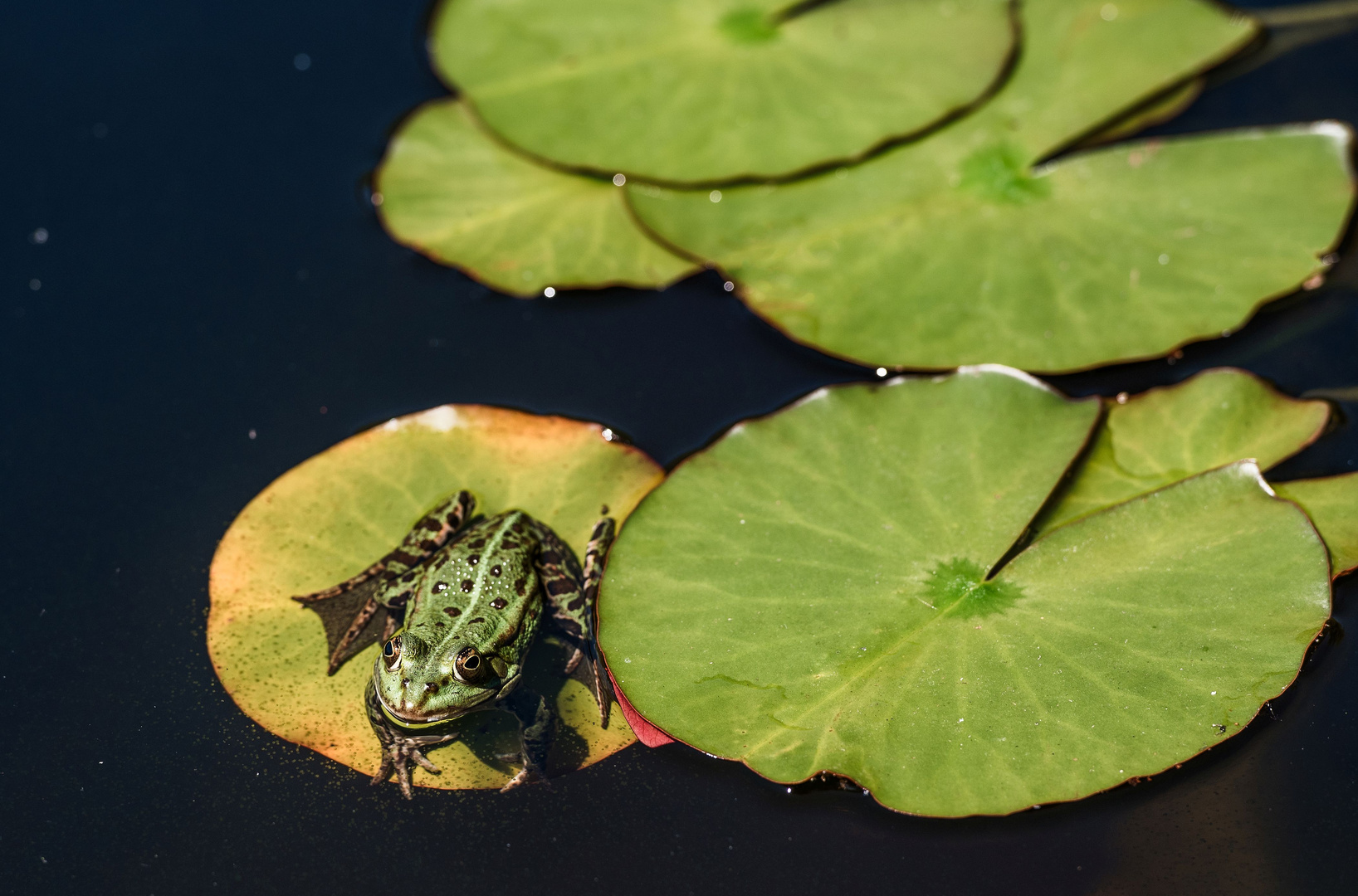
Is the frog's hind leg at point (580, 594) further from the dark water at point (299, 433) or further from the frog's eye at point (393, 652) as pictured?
the frog's eye at point (393, 652)

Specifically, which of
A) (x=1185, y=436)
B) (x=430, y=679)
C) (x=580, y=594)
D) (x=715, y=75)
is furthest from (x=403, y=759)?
(x=715, y=75)

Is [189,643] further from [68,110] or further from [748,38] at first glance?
[748,38]

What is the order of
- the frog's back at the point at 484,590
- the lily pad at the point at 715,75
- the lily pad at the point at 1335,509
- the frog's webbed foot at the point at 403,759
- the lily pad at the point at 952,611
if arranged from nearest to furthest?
1. the lily pad at the point at 952,611
2. the frog's webbed foot at the point at 403,759
3. the lily pad at the point at 1335,509
4. the frog's back at the point at 484,590
5. the lily pad at the point at 715,75

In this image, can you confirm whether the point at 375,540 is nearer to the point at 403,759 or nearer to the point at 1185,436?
the point at 403,759

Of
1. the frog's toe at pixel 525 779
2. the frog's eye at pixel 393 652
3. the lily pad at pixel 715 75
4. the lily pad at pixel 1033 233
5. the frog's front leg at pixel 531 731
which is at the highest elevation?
the lily pad at pixel 715 75

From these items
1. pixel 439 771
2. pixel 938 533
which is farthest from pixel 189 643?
pixel 938 533

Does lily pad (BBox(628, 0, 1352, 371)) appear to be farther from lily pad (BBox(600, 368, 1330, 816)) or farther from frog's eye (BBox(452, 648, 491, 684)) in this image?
frog's eye (BBox(452, 648, 491, 684))

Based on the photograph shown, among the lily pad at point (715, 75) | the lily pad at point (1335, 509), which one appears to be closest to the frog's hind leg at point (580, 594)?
the lily pad at point (715, 75)
